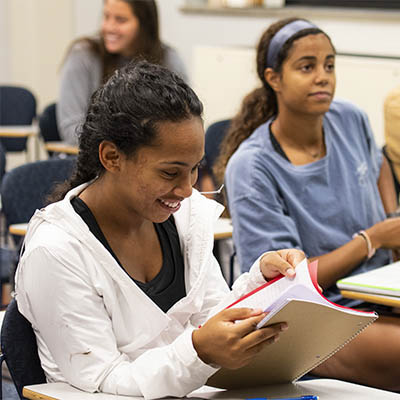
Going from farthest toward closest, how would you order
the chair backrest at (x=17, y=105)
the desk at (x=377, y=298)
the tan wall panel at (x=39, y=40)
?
the tan wall panel at (x=39, y=40)
the chair backrest at (x=17, y=105)
the desk at (x=377, y=298)

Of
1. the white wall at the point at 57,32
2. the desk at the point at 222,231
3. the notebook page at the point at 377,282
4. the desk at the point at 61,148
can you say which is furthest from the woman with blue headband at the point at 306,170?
the white wall at the point at 57,32

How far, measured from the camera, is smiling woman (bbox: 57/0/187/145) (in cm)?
471

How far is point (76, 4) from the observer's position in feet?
21.7

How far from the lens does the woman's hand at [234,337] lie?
1403 millimetres

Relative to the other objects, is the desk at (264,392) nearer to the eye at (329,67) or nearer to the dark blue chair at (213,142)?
the eye at (329,67)

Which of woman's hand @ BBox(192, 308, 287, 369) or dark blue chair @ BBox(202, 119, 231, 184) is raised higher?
woman's hand @ BBox(192, 308, 287, 369)

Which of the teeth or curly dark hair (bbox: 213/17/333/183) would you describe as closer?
the teeth

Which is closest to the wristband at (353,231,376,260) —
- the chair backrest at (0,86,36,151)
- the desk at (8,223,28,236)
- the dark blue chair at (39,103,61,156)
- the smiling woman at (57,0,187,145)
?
the desk at (8,223,28,236)

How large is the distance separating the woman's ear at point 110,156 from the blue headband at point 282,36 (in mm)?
1083

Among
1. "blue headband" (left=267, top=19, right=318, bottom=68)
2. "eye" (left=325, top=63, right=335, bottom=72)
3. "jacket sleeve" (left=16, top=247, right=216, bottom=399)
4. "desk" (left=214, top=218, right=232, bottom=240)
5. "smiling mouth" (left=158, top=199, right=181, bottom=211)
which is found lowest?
"desk" (left=214, top=218, right=232, bottom=240)

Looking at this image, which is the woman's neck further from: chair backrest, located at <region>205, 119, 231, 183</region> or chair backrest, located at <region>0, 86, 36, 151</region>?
chair backrest, located at <region>0, 86, 36, 151</region>

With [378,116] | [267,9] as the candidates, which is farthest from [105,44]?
[378,116]

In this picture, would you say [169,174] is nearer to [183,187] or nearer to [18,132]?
[183,187]

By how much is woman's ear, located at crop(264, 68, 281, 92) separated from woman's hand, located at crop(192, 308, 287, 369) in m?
1.26
